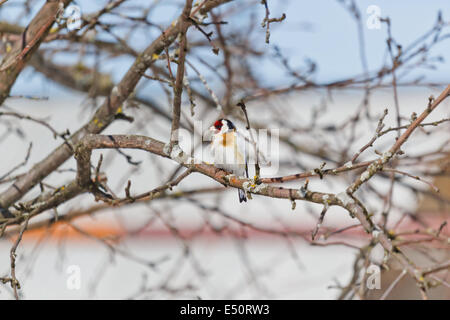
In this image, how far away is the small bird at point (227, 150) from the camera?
7.54ft

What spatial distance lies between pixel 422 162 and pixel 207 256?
3.54 metres

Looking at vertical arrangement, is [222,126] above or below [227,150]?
above

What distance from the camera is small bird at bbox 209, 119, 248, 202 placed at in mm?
2297

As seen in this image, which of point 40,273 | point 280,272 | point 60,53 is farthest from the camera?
point 280,272

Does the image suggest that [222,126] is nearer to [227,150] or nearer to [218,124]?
[218,124]

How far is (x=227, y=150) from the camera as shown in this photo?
2.30 m

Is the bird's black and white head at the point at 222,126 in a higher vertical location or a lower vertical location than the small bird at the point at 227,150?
higher

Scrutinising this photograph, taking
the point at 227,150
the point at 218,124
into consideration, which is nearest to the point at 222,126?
the point at 218,124

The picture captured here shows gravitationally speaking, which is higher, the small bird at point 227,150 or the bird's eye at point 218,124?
the bird's eye at point 218,124
